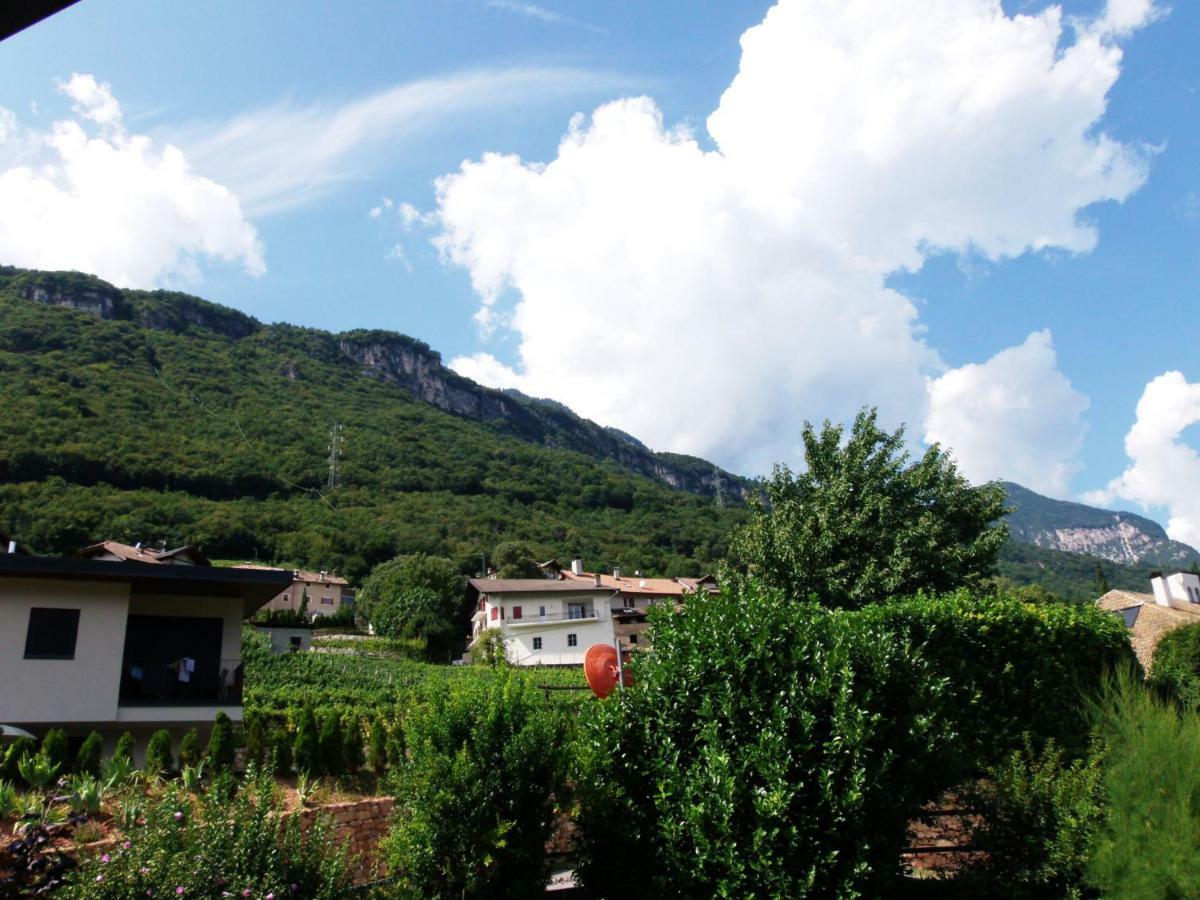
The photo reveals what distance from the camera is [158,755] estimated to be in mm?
12781

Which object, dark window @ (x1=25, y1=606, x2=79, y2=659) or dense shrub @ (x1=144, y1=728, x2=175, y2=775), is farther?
dark window @ (x1=25, y1=606, x2=79, y2=659)

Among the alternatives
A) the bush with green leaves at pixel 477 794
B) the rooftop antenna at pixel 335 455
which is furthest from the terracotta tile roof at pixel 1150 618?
the rooftop antenna at pixel 335 455

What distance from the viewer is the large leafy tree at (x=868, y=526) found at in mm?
21719

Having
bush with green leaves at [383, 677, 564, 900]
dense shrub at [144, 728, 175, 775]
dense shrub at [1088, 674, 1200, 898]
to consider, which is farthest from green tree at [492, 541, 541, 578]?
dense shrub at [1088, 674, 1200, 898]

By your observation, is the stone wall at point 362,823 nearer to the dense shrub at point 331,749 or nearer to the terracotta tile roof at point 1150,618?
the dense shrub at point 331,749

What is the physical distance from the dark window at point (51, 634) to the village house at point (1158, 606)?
4053 cm

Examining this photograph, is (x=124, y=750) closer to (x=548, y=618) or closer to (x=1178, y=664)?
(x=1178, y=664)

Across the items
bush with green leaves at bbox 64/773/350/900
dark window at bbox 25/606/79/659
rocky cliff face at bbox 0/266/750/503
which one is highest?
rocky cliff face at bbox 0/266/750/503

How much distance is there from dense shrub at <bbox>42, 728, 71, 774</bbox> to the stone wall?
4.10 meters

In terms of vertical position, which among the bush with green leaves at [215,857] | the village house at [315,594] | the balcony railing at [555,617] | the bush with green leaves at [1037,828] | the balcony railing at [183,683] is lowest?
the bush with green leaves at [1037,828]

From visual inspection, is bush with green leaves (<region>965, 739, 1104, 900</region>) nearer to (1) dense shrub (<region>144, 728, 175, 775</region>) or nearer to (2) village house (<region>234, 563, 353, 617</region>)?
(1) dense shrub (<region>144, 728, 175, 775</region>)

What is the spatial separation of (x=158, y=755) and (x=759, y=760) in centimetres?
971

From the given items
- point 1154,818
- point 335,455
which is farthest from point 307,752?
point 335,455

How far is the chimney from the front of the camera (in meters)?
41.8
